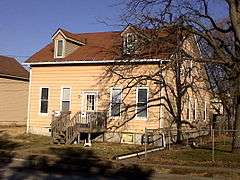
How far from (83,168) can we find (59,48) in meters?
16.6

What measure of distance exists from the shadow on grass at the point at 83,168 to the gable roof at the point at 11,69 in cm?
2489

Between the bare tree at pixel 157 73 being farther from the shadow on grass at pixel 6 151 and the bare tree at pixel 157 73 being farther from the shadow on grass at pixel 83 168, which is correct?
the shadow on grass at pixel 83 168

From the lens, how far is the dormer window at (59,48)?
108 feet

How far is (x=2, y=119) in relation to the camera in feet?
138

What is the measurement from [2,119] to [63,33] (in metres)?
13.5

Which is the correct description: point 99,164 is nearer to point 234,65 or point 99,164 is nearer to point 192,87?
point 234,65

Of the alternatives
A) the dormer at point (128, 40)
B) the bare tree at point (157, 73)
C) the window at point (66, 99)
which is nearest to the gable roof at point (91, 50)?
the bare tree at point (157, 73)

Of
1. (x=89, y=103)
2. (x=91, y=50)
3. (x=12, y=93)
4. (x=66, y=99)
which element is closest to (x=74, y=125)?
(x=89, y=103)

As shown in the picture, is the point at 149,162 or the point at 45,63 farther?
the point at 45,63

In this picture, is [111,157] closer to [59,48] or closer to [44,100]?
[44,100]

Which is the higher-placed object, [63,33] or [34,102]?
[63,33]

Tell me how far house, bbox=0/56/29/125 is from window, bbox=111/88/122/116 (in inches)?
633

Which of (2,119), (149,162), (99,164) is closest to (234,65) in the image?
(149,162)

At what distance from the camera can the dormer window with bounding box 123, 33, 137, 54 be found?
27491 mm
